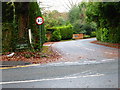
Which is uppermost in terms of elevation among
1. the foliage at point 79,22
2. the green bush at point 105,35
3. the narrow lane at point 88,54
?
the foliage at point 79,22

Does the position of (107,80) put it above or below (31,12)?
below

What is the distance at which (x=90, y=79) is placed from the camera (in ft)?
15.0

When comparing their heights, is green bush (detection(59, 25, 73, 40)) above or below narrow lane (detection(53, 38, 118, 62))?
above

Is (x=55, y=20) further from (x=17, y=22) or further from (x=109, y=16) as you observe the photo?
(x=17, y=22)

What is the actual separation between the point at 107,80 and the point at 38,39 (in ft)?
25.1

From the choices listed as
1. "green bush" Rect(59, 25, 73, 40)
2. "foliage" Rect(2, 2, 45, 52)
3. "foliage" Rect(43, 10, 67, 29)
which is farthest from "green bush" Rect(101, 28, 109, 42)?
"foliage" Rect(43, 10, 67, 29)

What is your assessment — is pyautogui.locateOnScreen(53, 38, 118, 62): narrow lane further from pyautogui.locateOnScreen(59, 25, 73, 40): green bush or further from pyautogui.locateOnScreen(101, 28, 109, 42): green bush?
pyautogui.locateOnScreen(59, 25, 73, 40): green bush

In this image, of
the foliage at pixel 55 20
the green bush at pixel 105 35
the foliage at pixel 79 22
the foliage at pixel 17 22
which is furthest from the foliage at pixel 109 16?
the foliage at pixel 79 22

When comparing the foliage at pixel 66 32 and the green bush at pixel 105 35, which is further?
the foliage at pixel 66 32

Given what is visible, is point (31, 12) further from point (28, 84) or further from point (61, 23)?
point (61, 23)

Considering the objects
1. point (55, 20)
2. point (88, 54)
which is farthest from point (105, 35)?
point (55, 20)

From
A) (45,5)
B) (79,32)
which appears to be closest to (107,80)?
(45,5)

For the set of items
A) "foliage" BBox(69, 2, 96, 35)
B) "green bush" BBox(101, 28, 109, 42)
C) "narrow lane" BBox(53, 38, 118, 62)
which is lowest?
"narrow lane" BBox(53, 38, 118, 62)

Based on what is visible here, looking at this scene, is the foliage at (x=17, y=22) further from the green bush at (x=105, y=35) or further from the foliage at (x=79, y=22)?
the foliage at (x=79, y=22)
